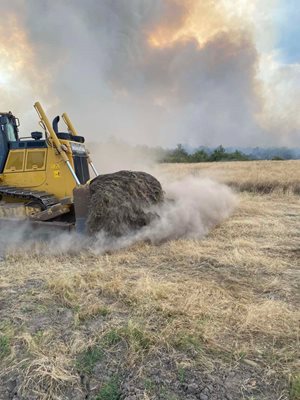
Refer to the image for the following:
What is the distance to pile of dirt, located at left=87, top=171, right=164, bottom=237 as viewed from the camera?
608cm

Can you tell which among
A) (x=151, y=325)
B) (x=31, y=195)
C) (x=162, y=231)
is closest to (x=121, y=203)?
(x=162, y=231)

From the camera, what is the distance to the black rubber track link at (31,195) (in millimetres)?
6758

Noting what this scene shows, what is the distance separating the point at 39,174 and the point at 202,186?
3.95 meters

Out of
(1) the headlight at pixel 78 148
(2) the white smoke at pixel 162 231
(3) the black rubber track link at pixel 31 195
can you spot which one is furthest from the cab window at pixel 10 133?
(2) the white smoke at pixel 162 231

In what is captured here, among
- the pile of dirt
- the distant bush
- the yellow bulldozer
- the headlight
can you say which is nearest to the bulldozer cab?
the yellow bulldozer

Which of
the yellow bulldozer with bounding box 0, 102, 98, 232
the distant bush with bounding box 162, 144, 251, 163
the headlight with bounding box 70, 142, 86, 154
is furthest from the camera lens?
the distant bush with bounding box 162, 144, 251, 163

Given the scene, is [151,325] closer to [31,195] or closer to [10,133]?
[31,195]

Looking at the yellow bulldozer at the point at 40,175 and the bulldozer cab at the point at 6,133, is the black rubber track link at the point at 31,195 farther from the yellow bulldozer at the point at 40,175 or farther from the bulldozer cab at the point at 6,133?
the bulldozer cab at the point at 6,133

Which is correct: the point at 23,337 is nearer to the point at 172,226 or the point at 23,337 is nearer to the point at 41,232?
the point at 41,232

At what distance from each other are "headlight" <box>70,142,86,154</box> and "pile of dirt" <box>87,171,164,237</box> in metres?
1.22

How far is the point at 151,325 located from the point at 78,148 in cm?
513

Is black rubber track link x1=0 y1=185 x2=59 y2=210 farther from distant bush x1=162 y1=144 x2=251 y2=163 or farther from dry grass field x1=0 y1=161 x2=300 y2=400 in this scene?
distant bush x1=162 y1=144 x2=251 y2=163

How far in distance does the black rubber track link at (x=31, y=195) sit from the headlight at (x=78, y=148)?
1097mm

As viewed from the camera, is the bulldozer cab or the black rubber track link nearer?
the black rubber track link
